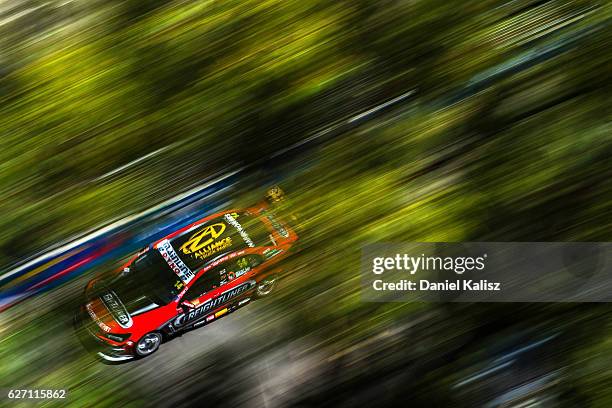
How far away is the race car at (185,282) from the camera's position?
203 cm

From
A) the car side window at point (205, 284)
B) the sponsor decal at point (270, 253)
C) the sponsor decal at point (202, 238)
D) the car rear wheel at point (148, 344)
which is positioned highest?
the sponsor decal at point (202, 238)

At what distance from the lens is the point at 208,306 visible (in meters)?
2.35

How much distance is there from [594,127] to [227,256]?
4.10 ft

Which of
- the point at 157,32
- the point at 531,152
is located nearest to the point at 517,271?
the point at 531,152

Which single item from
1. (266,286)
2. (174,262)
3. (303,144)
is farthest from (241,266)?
(303,144)

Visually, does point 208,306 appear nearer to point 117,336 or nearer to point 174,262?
point 174,262

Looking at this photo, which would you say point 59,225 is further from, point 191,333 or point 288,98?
point 288,98

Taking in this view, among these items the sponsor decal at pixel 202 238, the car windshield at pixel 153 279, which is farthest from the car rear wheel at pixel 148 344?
the sponsor decal at pixel 202 238

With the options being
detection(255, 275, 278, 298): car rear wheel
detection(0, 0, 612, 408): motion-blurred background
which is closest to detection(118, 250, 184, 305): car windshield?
detection(0, 0, 612, 408): motion-blurred background

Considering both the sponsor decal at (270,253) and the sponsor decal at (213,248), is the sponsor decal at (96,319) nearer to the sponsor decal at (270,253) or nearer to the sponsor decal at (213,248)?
the sponsor decal at (213,248)

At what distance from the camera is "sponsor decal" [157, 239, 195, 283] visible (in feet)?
7.22

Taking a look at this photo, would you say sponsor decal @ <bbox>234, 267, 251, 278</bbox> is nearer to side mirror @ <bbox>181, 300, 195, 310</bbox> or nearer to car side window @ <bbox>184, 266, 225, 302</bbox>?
car side window @ <bbox>184, 266, 225, 302</bbox>

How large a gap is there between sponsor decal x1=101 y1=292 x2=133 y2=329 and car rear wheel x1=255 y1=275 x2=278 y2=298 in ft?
1.58

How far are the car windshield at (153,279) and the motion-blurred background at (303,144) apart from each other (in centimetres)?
11
